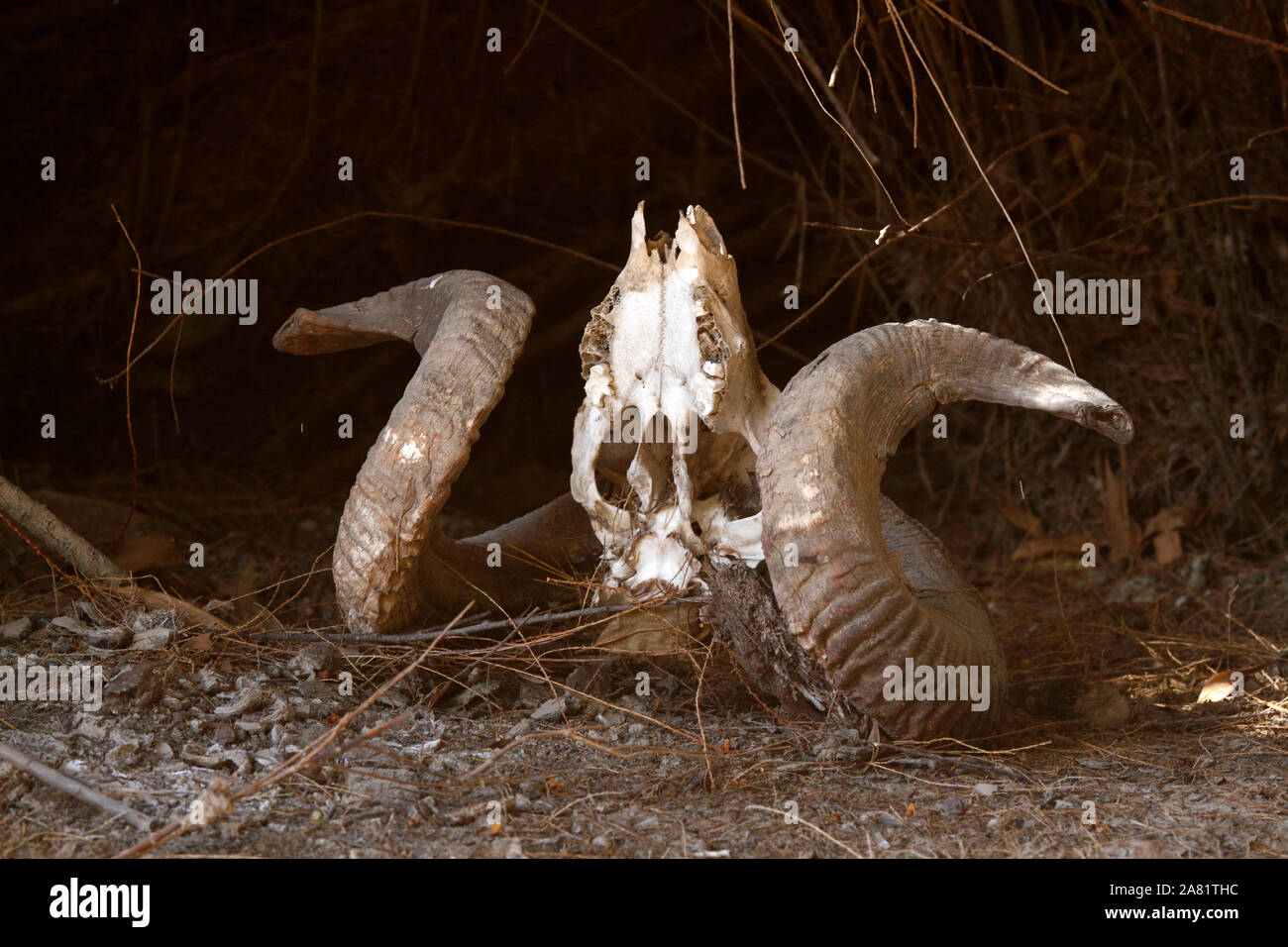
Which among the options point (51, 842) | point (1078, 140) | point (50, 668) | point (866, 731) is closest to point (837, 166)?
point (1078, 140)

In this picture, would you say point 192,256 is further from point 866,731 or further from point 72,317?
point 866,731

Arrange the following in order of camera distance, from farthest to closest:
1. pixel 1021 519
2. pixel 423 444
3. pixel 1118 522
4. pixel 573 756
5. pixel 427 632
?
1. pixel 1021 519
2. pixel 1118 522
3. pixel 427 632
4. pixel 423 444
5. pixel 573 756

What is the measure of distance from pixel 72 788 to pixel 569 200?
4.63 meters

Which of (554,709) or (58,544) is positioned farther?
(58,544)

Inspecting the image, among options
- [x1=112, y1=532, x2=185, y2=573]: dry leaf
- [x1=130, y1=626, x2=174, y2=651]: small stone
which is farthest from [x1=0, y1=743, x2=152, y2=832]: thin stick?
[x1=112, y1=532, x2=185, y2=573]: dry leaf

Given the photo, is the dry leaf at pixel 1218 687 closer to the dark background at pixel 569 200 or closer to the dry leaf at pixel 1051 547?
the dark background at pixel 569 200

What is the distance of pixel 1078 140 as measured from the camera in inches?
226

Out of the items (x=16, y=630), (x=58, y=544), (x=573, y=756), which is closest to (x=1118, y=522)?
(x=573, y=756)

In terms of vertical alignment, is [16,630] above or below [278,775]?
above

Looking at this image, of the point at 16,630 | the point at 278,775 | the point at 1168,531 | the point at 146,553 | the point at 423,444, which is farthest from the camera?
the point at 1168,531

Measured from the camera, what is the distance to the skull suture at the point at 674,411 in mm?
3344

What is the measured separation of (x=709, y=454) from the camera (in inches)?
138

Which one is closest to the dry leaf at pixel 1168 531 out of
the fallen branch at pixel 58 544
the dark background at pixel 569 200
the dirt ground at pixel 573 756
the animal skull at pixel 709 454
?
the dark background at pixel 569 200

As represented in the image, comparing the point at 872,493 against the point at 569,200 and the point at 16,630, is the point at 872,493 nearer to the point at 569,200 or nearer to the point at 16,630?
the point at 16,630
